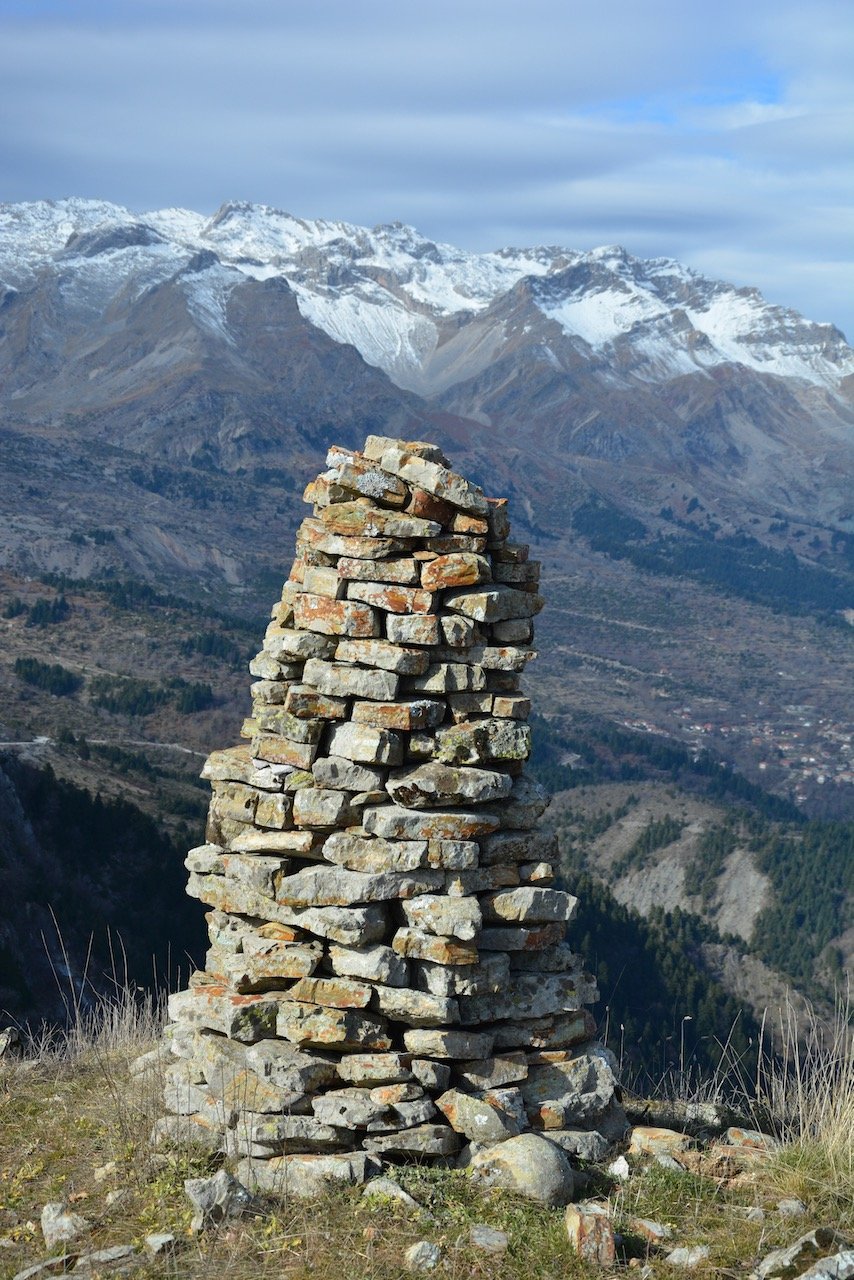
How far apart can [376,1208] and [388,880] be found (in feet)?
9.63

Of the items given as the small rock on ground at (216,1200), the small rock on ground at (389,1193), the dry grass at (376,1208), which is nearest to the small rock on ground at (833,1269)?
the dry grass at (376,1208)

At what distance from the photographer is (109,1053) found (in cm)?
1498

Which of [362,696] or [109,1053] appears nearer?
[362,696]

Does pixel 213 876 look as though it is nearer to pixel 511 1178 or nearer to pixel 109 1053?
pixel 109 1053

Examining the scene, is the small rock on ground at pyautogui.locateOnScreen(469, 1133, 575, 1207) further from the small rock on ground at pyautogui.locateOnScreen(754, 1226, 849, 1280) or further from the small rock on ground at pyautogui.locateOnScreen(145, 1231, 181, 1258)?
the small rock on ground at pyautogui.locateOnScreen(145, 1231, 181, 1258)

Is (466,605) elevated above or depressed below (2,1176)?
above

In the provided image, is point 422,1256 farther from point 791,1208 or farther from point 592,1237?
point 791,1208

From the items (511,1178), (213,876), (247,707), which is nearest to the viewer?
(511,1178)

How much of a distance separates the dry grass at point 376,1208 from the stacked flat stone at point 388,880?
1.73 feet

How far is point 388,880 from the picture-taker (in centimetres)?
1246

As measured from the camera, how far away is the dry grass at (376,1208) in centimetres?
988

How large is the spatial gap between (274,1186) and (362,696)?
452 cm

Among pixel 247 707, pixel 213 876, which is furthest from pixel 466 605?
pixel 247 707

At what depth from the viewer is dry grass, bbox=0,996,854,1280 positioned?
32.4 ft
